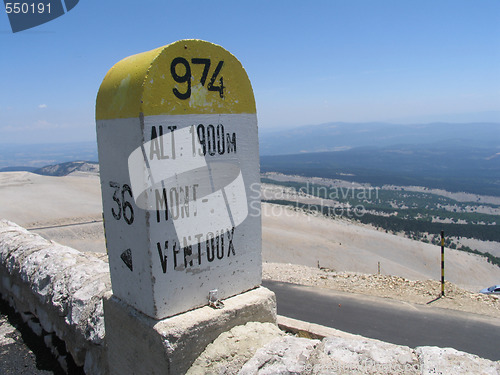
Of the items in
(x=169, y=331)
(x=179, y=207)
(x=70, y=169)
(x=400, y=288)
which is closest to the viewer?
(x=169, y=331)

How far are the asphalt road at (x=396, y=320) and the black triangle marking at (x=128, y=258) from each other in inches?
205

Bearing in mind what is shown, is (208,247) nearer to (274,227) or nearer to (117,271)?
(117,271)

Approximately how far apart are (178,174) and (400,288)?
814 centimetres

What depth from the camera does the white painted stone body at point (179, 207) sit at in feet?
8.29

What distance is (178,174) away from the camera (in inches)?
104

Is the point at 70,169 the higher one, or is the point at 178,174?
the point at 178,174

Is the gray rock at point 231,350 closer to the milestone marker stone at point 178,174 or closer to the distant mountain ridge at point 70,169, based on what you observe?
the milestone marker stone at point 178,174

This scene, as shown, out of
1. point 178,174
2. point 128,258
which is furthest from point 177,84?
point 128,258

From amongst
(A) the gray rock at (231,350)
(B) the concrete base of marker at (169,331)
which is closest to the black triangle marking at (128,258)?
(B) the concrete base of marker at (169,331)

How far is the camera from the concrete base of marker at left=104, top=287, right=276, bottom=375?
8.43ft

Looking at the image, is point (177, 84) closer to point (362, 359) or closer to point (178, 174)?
point (178, 174)

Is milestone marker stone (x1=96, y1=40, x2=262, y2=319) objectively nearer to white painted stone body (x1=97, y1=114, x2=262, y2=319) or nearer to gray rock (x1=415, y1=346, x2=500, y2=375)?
white painted stone body (x1=97, y1=114, x2=262, y2=319)

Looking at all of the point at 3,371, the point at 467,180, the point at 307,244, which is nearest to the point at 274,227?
the point at 307,244

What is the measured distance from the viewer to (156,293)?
102 inches
